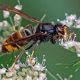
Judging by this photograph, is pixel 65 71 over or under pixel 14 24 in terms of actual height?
under

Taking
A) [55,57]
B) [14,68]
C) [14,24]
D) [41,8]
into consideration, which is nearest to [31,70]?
[14,68]

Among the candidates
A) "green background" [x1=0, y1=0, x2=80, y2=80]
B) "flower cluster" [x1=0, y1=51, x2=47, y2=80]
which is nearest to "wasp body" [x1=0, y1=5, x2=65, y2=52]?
"flower cluster" [x1=0, y1=51, x2=47, y2=80]

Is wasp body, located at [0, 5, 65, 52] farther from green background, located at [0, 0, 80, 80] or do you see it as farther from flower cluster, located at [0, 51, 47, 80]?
green background, located at [0, 0, 80, 80]

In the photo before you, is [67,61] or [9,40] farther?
[67,61]

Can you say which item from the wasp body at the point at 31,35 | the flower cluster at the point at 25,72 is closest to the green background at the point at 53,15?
the wasp body at the point at 31,35

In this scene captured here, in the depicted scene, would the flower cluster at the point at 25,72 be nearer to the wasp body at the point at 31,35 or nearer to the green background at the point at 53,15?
the wasp body at the point at 31,35

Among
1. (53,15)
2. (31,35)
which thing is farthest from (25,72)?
(53,15)

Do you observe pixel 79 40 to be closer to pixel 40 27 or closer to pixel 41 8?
pixel 40 27
